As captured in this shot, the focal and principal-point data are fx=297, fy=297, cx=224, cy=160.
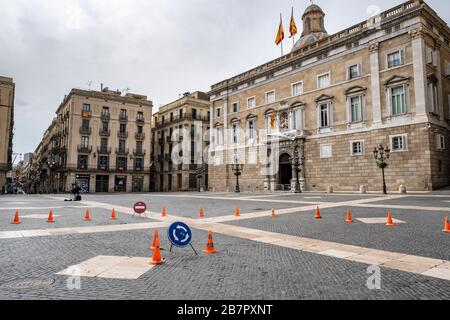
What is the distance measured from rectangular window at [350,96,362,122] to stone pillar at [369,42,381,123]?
1.53 m

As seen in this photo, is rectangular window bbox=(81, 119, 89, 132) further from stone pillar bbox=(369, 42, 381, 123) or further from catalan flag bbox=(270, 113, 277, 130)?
stone pillar bbox=(369, 42, 381, 123)

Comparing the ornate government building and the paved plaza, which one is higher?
the ornate government building

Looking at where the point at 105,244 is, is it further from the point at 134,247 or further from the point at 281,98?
the point at 281,98

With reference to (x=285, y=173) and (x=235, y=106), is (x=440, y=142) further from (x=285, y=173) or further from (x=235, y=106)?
(x=235, y=106)

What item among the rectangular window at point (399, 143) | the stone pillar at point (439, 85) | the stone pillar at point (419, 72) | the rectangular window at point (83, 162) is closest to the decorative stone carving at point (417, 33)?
the stone pillar at point (419, 72)

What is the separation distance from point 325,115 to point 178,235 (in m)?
30.2

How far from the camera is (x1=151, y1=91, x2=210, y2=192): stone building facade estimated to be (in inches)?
2228

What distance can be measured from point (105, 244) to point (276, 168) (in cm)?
3198

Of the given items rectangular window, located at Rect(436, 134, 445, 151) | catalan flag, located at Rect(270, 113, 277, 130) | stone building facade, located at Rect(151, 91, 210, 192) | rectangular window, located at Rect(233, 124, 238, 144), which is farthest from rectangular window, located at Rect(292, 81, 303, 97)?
stone building facade, located at Rect(151, 91, 210, 192)

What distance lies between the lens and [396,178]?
26.0 m

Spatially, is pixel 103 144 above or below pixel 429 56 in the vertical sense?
below

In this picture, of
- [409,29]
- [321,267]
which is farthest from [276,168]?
[321,267]

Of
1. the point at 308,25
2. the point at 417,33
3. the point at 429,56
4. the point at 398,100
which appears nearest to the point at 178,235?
the point at 398,100

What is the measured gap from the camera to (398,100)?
26672 mm
